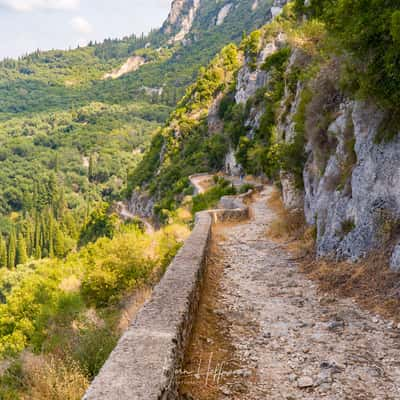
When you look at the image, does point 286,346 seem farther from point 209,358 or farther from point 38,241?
point 38,241

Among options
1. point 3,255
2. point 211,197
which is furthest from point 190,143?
point 3,255

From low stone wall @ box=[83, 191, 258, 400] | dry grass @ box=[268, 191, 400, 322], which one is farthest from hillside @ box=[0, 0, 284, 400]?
dry grass @ box=[268, 191, 400, 322]

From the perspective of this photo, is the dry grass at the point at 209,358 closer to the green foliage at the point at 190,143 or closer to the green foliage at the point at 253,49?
the green foliage at the point at 190,143

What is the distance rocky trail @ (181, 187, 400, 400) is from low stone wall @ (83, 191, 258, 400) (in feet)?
1.20

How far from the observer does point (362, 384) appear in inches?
158

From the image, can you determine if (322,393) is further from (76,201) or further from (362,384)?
(76,201)

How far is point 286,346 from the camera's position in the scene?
5.02 meters

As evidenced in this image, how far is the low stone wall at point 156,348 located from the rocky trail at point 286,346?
367 millimetres

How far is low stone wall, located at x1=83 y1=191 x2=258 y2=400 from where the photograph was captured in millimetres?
3271

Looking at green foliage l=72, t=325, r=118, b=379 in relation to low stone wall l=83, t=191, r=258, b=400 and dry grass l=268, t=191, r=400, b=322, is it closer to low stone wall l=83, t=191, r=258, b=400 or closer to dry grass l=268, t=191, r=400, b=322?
low stone wall l=83, t=191, r=258, b=400

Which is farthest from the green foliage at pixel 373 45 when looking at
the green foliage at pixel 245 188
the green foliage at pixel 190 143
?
the green foliage at pixel 190 143

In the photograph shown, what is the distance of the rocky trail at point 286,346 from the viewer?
4062mm

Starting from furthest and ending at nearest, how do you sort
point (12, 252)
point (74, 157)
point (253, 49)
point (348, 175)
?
point (74, 157) → point (12, 252) → point (253, 49) → point (348, 175)

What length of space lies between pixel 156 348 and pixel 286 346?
1881 mm
